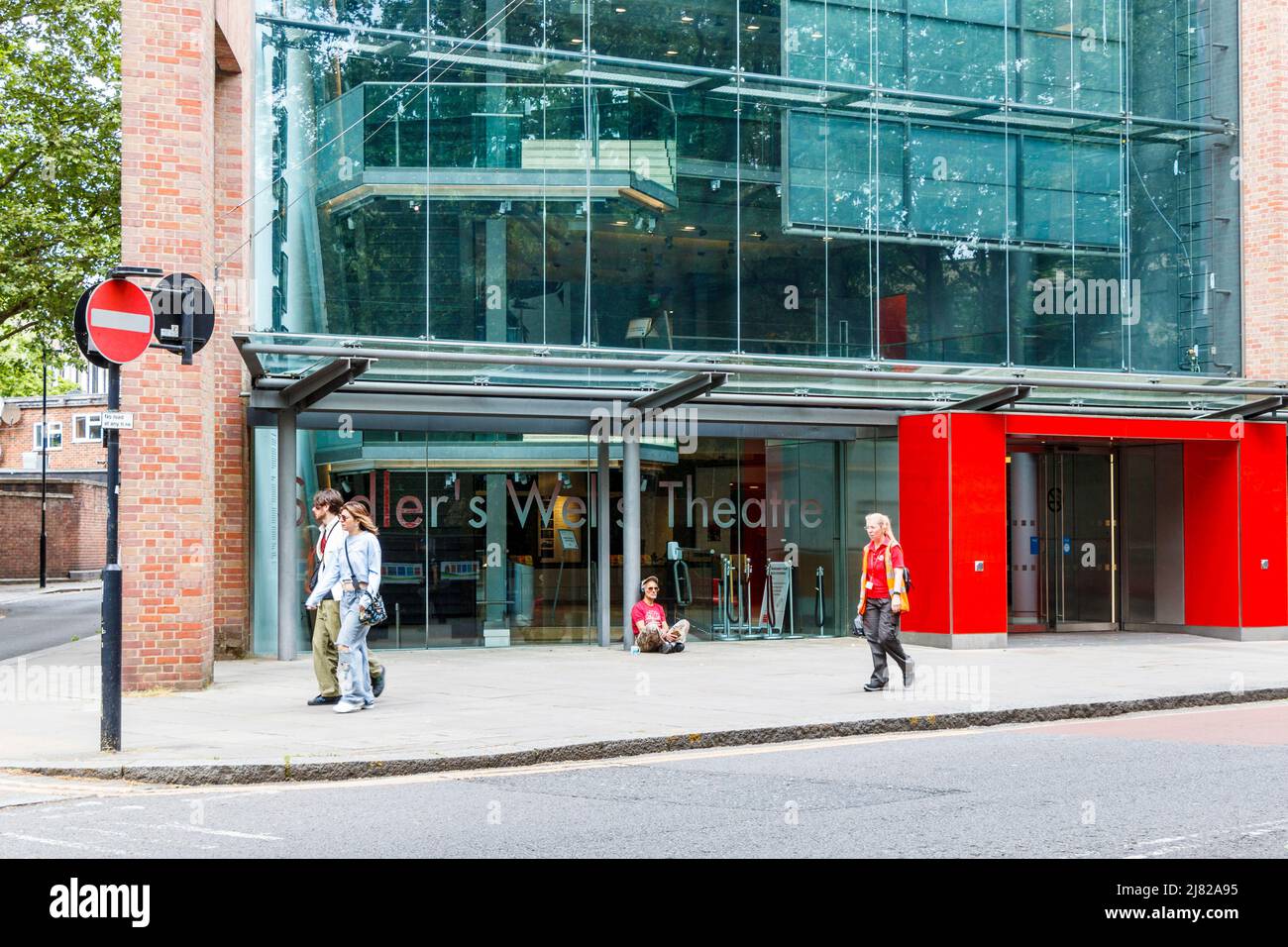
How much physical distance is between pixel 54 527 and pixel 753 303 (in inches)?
1607

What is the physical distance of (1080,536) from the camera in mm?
24031

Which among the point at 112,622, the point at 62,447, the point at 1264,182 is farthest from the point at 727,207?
the point at 62,447

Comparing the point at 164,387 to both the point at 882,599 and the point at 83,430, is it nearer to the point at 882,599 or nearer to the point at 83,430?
the point at 882,599

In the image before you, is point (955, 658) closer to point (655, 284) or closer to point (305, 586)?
point (655, 284)

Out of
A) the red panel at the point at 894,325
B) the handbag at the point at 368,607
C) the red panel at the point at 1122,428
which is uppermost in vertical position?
the red panel at the point at 894,325

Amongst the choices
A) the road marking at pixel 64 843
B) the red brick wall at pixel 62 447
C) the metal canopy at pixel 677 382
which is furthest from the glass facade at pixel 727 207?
the red brick wall at pixel 62 447

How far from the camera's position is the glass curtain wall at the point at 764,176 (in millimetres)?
18984

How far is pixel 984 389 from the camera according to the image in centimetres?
2117

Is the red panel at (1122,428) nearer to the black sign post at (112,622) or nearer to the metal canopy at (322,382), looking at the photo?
the metal canopy at (322,382)

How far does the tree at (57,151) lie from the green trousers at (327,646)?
55.0 ft

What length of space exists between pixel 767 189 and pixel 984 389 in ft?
14.2

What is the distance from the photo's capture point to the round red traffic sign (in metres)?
10.1

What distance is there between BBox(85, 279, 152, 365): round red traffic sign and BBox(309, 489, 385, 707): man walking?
8.65 feet
